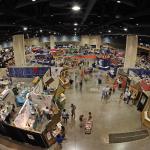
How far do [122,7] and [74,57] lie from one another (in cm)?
2509

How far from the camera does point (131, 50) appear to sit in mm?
25281

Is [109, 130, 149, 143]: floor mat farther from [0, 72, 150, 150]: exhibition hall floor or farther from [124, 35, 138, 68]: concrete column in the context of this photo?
[124, 35, 138, 68]: concrete column

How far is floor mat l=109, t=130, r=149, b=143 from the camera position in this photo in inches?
496

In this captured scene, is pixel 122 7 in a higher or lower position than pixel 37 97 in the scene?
higher

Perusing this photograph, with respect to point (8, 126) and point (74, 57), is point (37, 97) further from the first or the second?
point (74, 57)

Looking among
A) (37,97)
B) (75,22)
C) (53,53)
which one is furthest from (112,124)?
(53,53)

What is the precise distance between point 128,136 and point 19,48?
2029 centimetres

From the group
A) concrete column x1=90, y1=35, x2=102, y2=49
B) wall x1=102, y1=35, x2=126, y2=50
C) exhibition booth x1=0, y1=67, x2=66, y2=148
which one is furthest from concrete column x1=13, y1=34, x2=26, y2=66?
wall x1=102, y1=35, x2=126, y2=50

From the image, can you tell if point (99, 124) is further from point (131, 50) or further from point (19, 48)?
point (19, 48)

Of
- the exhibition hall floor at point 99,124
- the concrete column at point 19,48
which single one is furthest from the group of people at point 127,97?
the concrete column at point 19,48

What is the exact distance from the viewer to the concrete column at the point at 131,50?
977 inches

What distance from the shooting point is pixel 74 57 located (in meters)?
36.2

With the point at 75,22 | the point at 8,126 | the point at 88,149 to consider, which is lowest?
the point at 88,149

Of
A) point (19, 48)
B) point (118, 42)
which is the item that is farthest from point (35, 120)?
point (118, 42)
